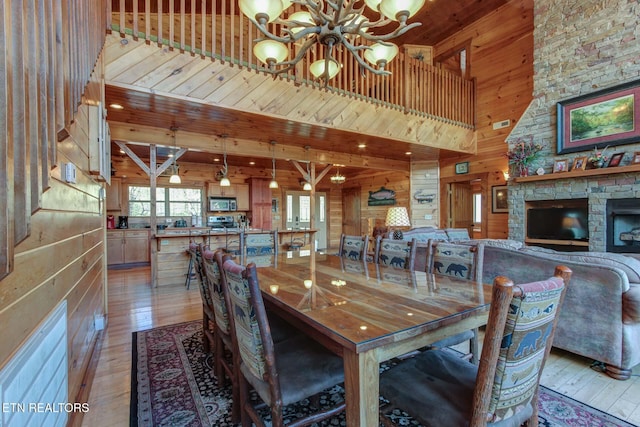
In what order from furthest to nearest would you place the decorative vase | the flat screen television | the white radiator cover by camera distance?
1. the decorative vase
2. the flat screen television
3. the white radiator cover

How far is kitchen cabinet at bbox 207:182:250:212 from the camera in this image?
7785mm

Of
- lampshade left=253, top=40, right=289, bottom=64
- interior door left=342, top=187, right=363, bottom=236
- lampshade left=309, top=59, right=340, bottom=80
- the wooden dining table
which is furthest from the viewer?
interior door left=342, top=187, right=363, bottom=236

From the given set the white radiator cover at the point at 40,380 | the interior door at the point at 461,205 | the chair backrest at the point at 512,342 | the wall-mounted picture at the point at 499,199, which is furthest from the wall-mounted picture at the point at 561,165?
the white radiator cover at the point at 40,380

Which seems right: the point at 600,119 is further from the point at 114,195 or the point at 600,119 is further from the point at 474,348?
the point at 114,195

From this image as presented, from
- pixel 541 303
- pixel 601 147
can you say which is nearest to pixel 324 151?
pixel 601 147

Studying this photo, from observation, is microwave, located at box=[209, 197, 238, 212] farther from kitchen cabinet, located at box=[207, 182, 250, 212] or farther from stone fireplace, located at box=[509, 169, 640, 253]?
stone fireplace, located at box=[509, 169, 640, 253]

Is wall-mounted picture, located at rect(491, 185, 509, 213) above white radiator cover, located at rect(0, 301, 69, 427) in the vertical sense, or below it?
above

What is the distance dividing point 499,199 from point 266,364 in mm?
6496

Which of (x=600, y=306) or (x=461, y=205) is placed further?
(x=461, y=205)

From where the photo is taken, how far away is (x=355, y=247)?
3.11 m

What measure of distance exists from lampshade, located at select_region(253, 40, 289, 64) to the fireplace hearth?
5.17m

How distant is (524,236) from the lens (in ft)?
17.6

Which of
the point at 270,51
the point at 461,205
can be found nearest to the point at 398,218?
the point at 270,51

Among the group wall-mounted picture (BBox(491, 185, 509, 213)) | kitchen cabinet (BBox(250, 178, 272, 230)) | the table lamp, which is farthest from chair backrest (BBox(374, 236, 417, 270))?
kitchen cabinet (BBox(250, 178, 272, 230))
